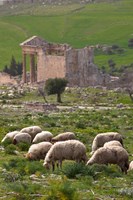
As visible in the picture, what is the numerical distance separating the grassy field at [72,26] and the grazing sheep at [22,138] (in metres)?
104

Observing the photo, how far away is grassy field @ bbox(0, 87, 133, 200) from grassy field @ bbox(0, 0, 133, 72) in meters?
A: 84.7

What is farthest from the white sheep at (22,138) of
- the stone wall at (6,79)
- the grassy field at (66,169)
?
the stone wall at (6,79)

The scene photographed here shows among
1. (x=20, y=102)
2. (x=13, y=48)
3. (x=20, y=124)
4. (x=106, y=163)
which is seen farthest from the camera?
(x=13, y=48)

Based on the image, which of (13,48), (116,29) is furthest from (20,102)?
(116,29)

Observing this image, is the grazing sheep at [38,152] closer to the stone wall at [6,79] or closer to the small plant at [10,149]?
the small plant at [10,149]

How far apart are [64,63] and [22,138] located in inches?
1985

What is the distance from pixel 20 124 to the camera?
43.0 meters

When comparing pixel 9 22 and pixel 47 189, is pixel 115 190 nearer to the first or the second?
pixel 47 189

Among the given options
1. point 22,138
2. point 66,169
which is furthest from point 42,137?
point 66,169

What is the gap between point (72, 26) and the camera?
168250 millimetres

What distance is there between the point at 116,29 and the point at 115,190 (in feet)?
477

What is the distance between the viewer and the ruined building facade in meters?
83.1

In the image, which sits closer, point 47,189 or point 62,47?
point 47,189

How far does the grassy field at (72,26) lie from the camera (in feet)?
500
